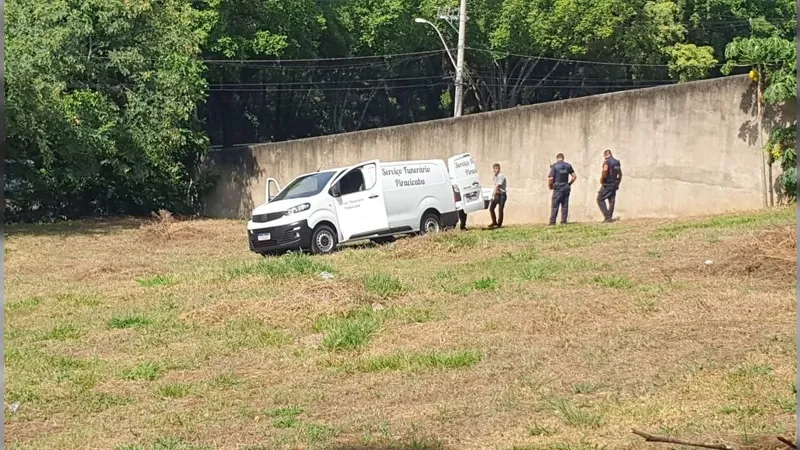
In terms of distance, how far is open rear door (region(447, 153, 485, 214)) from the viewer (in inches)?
858

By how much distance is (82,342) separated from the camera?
1084 cm

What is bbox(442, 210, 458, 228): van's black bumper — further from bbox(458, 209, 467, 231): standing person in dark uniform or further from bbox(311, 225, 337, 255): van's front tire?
bbox(311, 225, 337, 255): van's front tire

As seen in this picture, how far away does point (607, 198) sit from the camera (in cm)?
2139

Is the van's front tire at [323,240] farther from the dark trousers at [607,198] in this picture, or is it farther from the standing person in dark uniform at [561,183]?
the dark trousers at [607,198]

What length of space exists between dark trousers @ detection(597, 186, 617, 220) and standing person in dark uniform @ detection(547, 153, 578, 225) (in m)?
0.76

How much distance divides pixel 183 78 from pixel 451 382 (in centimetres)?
2585

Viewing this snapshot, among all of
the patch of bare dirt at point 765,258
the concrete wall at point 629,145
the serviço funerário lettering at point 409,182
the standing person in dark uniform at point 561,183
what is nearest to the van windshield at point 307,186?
the serviço funerário lettering at point 409,182

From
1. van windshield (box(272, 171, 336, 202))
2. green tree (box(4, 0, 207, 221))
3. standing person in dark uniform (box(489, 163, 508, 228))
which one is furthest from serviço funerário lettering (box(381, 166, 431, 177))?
green tree (box(4, 0, 207, 221))

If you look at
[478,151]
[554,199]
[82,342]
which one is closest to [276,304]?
[82,342]

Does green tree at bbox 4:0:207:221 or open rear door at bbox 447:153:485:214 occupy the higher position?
green tree at bbox 4:0:207:221

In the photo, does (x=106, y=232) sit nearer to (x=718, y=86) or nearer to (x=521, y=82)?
(x=718, y=86)

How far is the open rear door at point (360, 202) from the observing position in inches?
755

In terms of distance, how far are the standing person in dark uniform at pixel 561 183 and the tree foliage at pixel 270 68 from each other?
4227mm

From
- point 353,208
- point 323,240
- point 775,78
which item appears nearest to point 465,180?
point 353,208
